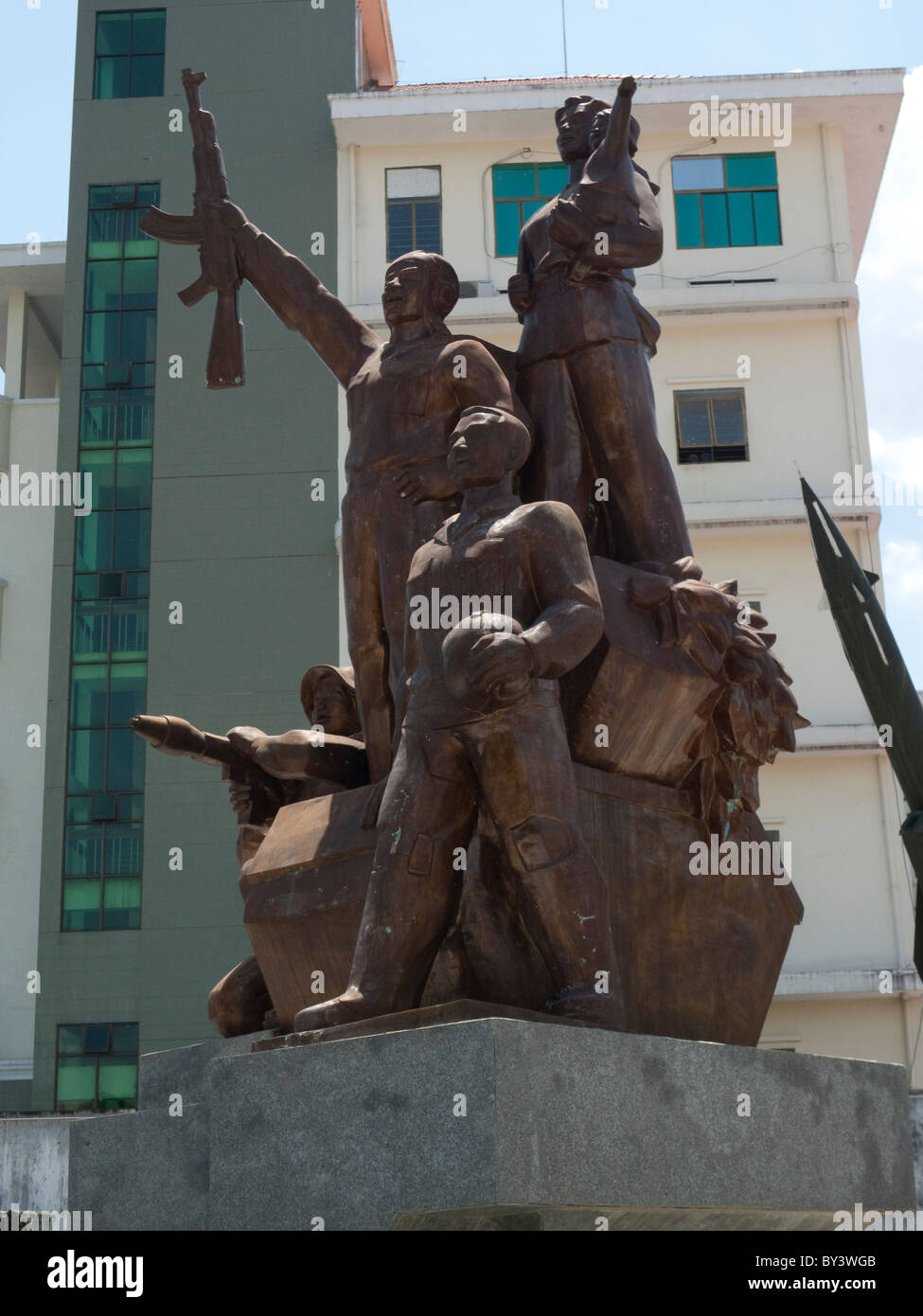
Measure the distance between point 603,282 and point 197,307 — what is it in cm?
Answer: 2316

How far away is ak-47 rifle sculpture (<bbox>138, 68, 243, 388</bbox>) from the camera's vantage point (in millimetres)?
8477

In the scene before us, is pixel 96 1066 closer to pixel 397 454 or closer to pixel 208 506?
pixel 208 506

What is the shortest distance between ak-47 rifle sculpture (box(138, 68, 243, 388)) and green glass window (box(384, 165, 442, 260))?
21841 mm

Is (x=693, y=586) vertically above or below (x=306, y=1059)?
above

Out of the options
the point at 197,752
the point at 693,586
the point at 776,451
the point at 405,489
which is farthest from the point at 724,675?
the point at 776,451

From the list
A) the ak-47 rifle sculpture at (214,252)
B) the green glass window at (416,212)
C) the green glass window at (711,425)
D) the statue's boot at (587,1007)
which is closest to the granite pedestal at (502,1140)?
the statue's boot at (587,1007)

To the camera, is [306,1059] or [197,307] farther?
[197,307]

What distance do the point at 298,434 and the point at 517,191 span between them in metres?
5.38

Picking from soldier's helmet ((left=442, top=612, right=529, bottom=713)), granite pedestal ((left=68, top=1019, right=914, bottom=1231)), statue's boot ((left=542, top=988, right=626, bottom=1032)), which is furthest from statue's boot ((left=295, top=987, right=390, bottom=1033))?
soldier's helmet ((left=442, top=612, right=529, bottom=713))

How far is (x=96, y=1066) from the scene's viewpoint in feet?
88.9

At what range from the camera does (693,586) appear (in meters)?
7.12

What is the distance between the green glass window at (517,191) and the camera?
29828 millimetres

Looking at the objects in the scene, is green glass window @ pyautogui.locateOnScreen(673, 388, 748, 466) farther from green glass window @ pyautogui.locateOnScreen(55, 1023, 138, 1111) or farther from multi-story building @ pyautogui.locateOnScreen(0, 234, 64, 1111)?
green glass window @ pyautogui.locateOnScreen(55, 1023, 138, 1111)
